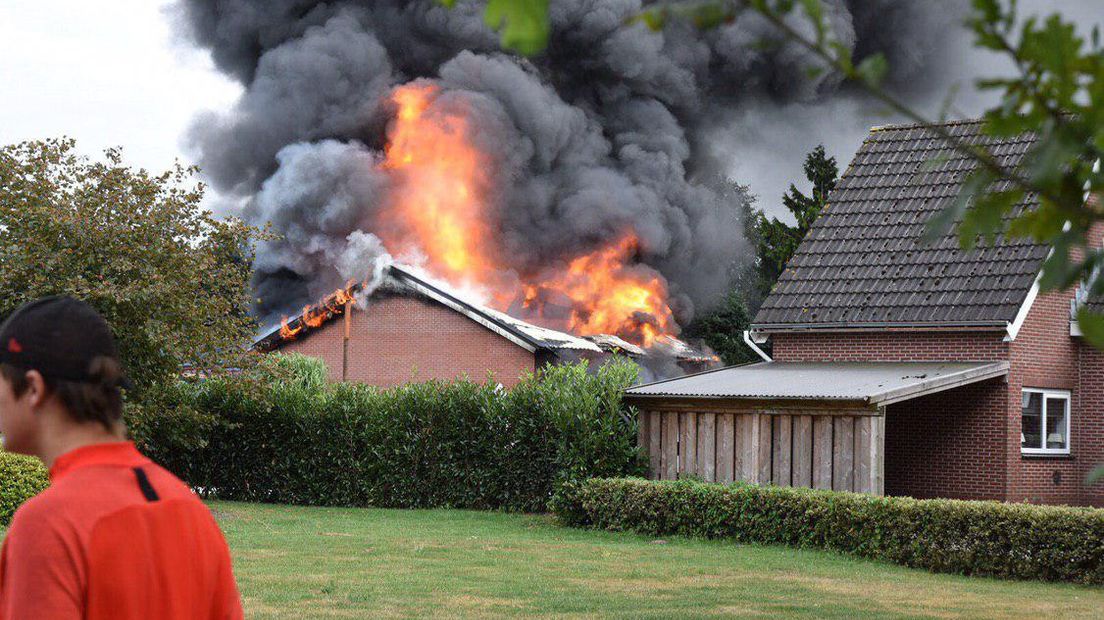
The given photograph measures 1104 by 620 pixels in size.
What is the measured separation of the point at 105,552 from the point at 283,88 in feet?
168

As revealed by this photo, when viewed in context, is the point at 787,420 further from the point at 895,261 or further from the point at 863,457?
the point at 895,261

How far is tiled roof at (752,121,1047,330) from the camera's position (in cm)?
2167

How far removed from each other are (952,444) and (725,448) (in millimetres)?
4335

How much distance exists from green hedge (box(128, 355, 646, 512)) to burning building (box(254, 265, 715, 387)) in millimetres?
10221

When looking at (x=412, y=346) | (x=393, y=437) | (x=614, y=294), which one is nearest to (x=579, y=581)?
(x=393, y=437)

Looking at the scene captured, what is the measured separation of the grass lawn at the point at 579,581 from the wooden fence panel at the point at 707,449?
2066 mm

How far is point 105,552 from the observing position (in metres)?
2.88

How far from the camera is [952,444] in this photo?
21672mm

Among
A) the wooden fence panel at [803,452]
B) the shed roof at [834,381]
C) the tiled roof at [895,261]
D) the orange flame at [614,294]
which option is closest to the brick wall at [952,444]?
the shed roof at [834,381]

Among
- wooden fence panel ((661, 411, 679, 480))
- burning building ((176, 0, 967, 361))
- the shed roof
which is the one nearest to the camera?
the shed roof

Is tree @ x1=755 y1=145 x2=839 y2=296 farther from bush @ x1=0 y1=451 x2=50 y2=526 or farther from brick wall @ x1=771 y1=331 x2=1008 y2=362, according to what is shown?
bush @ x1=0 y1=451 x2=50 y2=526

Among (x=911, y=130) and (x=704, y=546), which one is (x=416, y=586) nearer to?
(x=704, y=546)

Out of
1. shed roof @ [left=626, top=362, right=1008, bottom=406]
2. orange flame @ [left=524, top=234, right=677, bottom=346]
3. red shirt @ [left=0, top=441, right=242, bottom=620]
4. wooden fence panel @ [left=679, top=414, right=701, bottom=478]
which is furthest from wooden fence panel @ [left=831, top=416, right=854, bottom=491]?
orange flame @ [left=524, top=234, right=677, bottom=346]

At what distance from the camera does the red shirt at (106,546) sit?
2.81 metres
